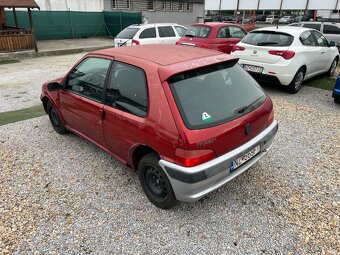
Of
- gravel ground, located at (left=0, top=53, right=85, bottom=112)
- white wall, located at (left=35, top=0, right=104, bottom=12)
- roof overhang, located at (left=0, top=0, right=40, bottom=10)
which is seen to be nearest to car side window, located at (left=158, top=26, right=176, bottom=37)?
gravel ground, located at (left=0, top=53, right=85, bottom=112)

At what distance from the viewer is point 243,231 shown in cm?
271

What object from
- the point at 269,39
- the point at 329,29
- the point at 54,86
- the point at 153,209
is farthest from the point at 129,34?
the point at 329,29

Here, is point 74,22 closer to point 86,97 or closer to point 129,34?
point 129,34

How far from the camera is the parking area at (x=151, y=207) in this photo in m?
2.58

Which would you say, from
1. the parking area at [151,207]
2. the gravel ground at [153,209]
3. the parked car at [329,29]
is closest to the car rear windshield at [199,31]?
the parking area at [151,207]

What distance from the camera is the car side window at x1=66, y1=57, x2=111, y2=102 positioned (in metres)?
3.40

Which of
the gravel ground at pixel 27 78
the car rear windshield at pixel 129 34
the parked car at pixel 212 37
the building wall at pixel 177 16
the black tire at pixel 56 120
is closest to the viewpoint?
the black tire at pixel 56 120

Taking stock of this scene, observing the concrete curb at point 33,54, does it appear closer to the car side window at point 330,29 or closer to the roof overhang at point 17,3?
the roof overhang at point 17,3

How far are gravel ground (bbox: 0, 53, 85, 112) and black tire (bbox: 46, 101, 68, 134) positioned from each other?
2268 mm

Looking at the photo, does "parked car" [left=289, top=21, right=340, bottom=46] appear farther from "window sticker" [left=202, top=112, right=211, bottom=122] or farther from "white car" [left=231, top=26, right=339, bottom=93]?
"window sticker" [left=202, top=112, right=211, bottom=122]

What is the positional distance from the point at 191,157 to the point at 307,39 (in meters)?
6.22

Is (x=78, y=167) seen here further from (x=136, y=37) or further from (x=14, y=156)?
(x=136, y=37)

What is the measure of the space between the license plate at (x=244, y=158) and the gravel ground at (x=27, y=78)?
5.89m

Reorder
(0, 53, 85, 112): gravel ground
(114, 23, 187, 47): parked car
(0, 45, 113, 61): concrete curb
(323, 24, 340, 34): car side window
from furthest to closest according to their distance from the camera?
(323, 24, 340, 34): car side window → (0, 45, 113, 61): concrete curb → (114, 23, 187, 47): parked car → (0, 53, 85, 112): gravel ground
